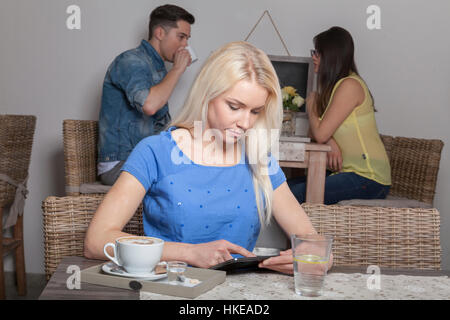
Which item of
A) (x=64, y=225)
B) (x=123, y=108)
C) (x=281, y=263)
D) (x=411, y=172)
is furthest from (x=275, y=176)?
(x=411, y=172)

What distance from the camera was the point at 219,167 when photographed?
1255 mm

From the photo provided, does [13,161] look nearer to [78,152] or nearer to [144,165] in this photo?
[78,152]

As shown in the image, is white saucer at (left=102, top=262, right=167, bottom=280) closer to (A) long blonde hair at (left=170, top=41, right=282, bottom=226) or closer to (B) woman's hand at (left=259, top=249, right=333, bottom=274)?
(B) woman's hand at (left=259, top=249, right=333, bottom=274)

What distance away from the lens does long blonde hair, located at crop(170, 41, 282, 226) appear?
3.89ft

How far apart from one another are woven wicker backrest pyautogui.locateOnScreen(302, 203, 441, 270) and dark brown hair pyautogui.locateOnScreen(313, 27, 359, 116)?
4.40ft

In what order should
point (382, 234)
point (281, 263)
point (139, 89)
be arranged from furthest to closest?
point (139, 89)
point (382, 234)
point (281, 263)

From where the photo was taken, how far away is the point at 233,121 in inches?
47.0

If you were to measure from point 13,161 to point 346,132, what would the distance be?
158 cm

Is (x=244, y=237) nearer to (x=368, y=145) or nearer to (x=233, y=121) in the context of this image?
(x=233, y=121)

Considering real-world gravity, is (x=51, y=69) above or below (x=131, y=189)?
above

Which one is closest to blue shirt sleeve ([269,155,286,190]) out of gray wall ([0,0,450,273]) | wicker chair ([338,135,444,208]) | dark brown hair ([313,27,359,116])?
wicker chair ([338,135,444,208])

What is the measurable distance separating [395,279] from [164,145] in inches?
23.2

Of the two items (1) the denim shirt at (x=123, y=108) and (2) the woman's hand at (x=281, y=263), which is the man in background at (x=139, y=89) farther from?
(2) the woman's hand at (x=281, y=263)
